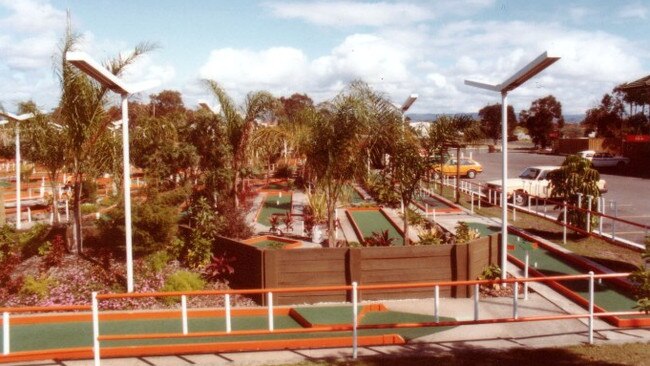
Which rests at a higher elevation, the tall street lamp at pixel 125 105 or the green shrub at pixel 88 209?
the tall street lamp at pixel 125 105

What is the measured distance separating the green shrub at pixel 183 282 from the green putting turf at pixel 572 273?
7249mm

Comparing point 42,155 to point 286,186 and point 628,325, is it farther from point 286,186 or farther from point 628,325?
point 286,186

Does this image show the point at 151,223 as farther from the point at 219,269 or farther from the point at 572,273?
the point at 572,273

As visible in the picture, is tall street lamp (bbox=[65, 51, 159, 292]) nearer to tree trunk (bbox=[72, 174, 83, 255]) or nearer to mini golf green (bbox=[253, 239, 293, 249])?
tree trunk (bbox=[72, 174, 83, 255])

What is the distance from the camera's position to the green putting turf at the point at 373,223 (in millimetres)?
15684

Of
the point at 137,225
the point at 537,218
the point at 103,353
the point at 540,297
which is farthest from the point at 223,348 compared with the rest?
the point at 537,218

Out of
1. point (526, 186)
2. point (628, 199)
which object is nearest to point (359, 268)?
point (526, 186)

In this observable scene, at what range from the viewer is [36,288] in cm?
1030

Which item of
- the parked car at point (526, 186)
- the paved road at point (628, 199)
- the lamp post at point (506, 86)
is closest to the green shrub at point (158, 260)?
the lamp post at point (506, 86)

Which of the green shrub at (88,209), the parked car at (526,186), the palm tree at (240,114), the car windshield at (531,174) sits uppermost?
the palm tree at (240,114)

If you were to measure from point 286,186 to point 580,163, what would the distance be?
618 inches

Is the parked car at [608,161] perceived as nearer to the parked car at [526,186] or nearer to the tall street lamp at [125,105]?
the parked car at [526,186]

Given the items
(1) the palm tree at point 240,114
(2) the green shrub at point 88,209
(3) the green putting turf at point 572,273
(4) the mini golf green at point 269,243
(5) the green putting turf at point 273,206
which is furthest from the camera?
(2) the green shrub at point 88,209

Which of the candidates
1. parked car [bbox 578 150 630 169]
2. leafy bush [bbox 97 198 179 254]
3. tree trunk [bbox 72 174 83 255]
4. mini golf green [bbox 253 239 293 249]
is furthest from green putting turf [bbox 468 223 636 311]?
parked car [bbox 578 150 630 169]
